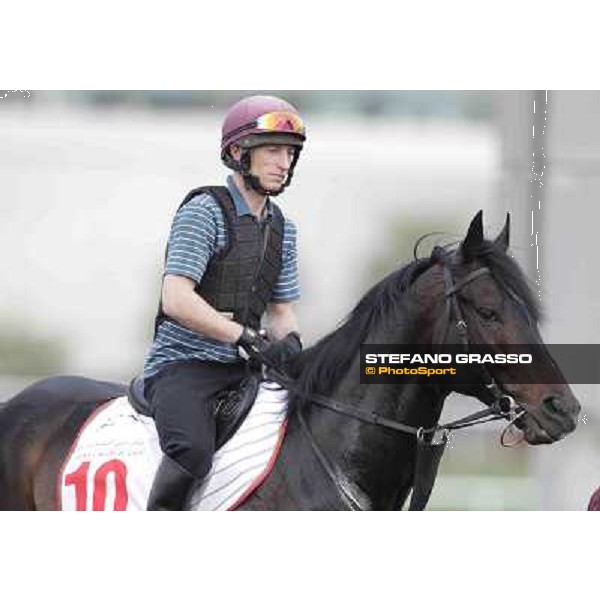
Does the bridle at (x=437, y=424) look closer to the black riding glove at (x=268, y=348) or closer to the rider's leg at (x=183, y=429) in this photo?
the black riding glove at (x=268, y=348)

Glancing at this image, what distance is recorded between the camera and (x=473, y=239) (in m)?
4.15

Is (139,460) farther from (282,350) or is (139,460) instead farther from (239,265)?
(239,265)

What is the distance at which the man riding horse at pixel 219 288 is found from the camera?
419cm

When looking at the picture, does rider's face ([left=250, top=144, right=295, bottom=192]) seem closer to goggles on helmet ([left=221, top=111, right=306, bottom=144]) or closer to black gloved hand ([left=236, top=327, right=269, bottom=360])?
goggles on helmet ([left=221, top=111, right=306, bottom=144])

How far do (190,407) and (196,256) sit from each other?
1.77ft

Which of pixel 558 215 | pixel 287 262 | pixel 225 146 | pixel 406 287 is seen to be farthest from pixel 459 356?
pixel 558 215

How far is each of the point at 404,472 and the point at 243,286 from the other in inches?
35.6

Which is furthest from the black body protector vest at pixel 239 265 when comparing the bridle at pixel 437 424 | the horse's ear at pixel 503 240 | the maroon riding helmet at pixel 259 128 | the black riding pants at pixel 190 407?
the horse's ear at pixel 503 240

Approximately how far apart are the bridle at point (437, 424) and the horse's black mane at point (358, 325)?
73mm

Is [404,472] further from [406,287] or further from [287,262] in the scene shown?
[287,262]

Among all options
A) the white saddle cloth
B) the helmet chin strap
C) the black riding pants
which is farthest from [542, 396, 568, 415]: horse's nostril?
the helmet chin strap

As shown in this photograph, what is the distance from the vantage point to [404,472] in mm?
4215

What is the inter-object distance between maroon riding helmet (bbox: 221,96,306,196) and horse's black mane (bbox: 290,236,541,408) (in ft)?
1.86

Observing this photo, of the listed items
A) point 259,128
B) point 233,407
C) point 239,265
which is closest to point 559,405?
point 233,407
